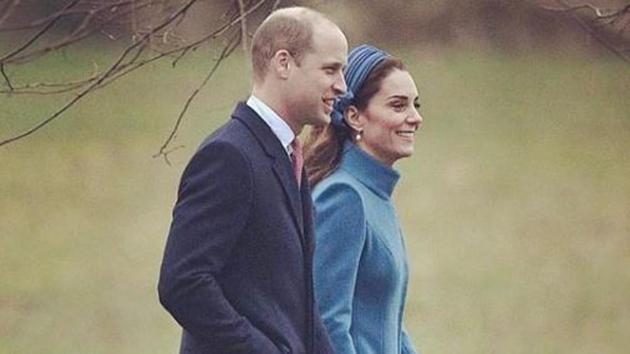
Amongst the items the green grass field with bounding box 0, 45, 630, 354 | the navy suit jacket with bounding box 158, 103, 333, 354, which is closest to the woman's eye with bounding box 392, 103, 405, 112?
the navy suit jacket with bounding box 158, 103, 333, 354

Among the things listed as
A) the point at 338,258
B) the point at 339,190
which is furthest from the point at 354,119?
the point at 338,258

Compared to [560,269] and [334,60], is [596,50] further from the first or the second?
[334,60]

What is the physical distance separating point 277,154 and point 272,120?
6 centimetres

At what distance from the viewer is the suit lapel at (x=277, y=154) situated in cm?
270

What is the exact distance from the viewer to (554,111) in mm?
5809

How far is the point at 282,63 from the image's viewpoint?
2693mm

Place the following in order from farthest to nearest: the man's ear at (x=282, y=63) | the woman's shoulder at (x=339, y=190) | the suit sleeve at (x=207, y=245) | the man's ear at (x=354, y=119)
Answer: the man's ear at (x=354, y=119) → the woman's shoulder at (x=339, y=190) → the man's ear at (x=282, y=63) → the suit sleeve at (x=207, y=245)

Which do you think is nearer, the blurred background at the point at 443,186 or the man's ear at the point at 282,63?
the man's ear at the point at 282,63

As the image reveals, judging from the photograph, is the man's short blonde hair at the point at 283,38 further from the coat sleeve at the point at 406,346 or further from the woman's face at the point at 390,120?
the coat sleeve at the point at 406,346

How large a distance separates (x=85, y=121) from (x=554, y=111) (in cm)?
165

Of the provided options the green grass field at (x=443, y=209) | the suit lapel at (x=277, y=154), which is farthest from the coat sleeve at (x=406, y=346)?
the green grass field at (x=443, y=209)

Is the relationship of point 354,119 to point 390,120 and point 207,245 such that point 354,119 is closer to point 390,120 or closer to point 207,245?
point 390,120

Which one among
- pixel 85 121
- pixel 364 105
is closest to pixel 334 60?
pixel 364 105

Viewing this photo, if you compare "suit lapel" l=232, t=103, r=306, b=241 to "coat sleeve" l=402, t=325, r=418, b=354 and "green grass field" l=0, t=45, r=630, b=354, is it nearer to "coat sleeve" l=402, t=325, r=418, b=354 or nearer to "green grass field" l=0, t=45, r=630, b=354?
"coat sleeve" l=402, t=325, r=418, b=354
